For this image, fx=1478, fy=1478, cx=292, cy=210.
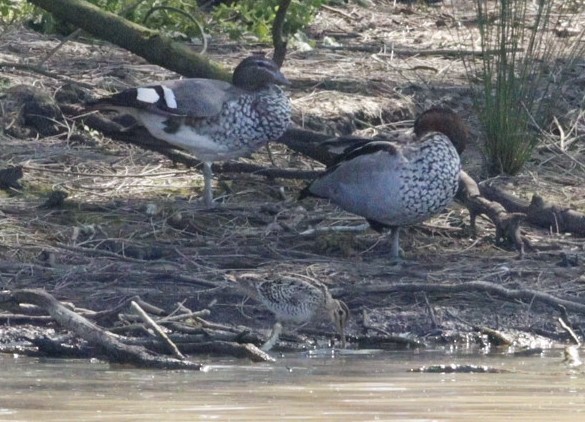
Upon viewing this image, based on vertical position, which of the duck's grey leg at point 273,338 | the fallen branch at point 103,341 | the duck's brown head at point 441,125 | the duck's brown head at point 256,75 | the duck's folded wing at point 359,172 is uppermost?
the duck's brown head at point 441,125

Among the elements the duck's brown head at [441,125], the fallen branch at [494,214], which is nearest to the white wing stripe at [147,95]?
the duck's brown head at [441,125]

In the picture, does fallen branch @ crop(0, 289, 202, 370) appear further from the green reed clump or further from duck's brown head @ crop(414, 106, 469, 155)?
the green reed clump

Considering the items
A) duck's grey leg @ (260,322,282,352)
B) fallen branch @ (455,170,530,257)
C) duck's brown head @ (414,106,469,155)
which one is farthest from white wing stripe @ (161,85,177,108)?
duck's grey leg @ (260,322,282,352)

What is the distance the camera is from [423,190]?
25.3ft

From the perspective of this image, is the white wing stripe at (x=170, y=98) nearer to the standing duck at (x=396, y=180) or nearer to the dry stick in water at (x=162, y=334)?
the standing duck at (x=396, y=180)

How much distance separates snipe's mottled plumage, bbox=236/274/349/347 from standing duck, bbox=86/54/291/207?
1.95 metres

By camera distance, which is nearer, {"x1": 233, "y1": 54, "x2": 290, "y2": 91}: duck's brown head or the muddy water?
the muddy water

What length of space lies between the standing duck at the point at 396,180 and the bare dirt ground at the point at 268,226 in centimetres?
24

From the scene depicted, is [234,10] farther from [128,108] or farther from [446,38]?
[128,108]

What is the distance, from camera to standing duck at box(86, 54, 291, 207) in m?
8.71

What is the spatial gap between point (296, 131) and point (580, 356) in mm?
3307

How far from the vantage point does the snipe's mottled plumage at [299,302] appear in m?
6.58

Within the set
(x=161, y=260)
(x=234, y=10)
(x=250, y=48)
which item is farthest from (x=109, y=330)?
(x=234, y=10)

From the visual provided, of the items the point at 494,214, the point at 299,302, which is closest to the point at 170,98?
the point at 494,214
